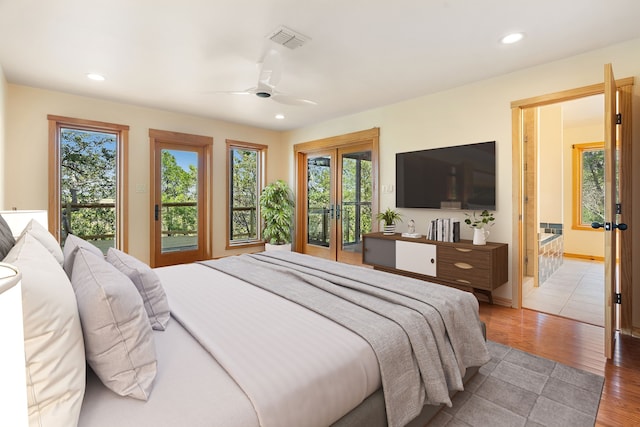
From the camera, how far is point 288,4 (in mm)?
2148

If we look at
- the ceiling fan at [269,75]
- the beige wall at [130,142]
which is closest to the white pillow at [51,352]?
the ceiling fan at [269,75]

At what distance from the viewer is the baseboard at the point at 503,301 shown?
3327 millimetres

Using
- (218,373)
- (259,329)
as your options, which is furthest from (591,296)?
(218,373)

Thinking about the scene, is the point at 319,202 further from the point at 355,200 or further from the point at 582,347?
the point at 582,347

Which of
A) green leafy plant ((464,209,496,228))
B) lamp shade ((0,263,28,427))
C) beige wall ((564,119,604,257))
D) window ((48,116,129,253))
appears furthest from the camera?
beige wall ((564,119,604,257))

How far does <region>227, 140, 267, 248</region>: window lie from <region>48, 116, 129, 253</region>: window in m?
1.61

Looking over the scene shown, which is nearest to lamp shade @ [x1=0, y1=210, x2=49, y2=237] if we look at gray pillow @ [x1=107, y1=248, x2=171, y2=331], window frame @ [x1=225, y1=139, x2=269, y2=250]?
gray pillow @ [x1=107, y1=248, x2=171, y2=331]

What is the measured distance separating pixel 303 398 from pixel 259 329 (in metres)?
0.42

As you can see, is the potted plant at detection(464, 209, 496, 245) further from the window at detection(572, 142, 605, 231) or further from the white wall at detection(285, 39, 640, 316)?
the window at detection(572, 142, 605, 231)

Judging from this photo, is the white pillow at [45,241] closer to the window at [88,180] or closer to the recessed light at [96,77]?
the recessed light at [96,77]

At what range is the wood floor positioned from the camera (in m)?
1.75

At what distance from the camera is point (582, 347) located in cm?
242

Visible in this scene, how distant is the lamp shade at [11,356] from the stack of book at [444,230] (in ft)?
11.8

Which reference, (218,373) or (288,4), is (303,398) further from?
(288,4)
